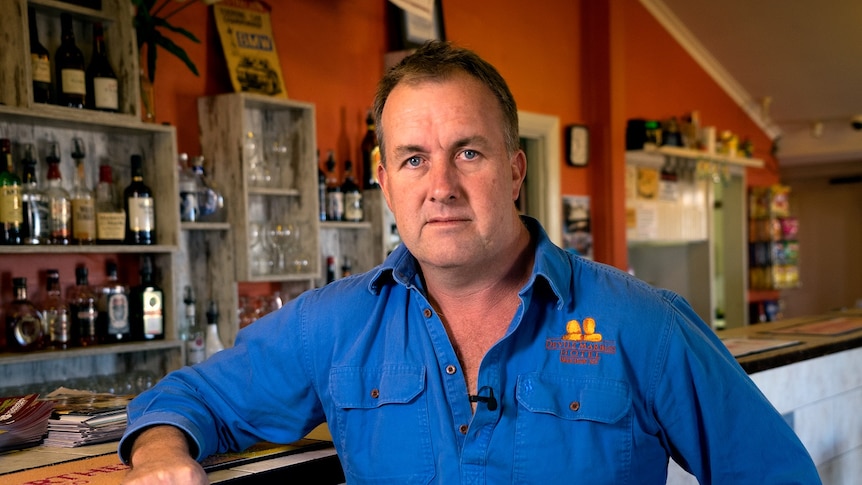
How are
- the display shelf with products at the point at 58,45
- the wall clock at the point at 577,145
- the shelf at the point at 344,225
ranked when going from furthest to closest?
the wall clock at the point at 577,145, the shelf at the point at 344,225, the display shelf with products at the point at 58,45

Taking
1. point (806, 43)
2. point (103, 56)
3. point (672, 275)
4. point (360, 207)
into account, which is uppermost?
point (806, 43)

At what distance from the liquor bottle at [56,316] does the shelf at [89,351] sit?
2.8 inches

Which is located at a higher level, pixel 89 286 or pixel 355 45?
pixel 355 45

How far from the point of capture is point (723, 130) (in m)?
8.13

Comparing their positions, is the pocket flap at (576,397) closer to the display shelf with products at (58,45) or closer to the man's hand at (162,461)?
the man's hand at (162,461)

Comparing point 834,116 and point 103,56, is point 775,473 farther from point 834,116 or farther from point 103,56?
point 834,116

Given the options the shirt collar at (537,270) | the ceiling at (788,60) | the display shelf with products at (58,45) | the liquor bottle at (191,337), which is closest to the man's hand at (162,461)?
the shirt collar at (537,270)

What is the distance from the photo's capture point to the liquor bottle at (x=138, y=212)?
3.40 metres

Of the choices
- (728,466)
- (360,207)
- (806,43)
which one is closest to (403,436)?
(728,466)

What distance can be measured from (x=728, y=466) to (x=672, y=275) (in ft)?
22.5

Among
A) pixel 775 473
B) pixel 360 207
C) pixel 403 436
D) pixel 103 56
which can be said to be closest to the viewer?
pixel 775 473

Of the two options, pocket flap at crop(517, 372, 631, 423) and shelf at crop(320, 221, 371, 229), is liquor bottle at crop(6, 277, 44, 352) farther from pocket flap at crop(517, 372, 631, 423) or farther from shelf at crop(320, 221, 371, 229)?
pocket flap at crop(517, 372, 631, 423)

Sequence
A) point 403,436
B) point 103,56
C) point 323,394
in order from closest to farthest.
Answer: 1. point 403,436
2. point 323,394
3. point 103,56

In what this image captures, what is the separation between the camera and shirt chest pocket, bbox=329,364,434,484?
154 centimetres
